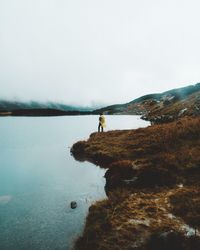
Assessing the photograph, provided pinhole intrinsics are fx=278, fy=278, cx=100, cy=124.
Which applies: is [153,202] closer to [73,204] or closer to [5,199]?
[73,204]

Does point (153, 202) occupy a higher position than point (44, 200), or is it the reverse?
point (153, 202)

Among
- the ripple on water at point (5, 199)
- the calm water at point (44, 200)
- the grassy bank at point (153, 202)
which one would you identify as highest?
the grassy bank at point (153, 202)

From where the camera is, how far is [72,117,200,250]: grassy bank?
12.1 meters

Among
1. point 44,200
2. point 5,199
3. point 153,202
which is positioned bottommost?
point 44,200

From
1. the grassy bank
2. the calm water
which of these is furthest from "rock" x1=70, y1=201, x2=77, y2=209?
the grassy bank

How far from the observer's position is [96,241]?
12219 mm

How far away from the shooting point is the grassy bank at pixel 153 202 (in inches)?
476

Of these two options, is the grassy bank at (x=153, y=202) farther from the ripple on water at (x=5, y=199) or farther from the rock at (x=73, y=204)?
the ripple on water at (x=5, y=199)

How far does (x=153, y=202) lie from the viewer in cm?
1593

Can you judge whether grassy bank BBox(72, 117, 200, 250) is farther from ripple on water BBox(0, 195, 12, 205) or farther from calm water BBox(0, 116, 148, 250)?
ripple on water BBox(0, 195, 12, 205)

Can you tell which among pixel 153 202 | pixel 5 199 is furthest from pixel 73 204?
pixel 153 202

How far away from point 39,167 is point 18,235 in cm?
1749

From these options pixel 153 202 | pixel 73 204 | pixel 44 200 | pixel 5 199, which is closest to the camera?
pixel 153 202

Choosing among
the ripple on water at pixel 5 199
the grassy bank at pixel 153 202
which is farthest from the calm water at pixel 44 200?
the grassy bank at pixel 153 202
